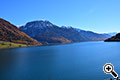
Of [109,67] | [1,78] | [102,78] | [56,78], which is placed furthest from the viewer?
[1,78]

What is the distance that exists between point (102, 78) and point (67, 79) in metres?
13.1

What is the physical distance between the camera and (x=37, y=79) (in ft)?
180

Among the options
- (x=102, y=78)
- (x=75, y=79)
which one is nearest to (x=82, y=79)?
(x=75, y=79)

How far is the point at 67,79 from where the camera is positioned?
51844 millimetres

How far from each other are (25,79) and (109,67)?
1916 inches

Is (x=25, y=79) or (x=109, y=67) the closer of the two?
(x=109, y=67)

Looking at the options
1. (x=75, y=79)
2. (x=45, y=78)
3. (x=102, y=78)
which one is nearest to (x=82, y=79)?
(x=75, y=79)

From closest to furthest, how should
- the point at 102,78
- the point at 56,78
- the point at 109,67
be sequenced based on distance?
the point at 109,67 < the point at 102,78 < the point at 56,78

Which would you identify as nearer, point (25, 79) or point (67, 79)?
point (67, 79)

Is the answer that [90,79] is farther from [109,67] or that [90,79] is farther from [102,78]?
[109,67]

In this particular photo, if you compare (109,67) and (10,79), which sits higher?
(109,67)

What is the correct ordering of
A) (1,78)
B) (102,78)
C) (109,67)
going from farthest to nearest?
1. (1,78)
2. (102,78)
3. (109,67)

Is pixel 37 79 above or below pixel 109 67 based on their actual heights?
below

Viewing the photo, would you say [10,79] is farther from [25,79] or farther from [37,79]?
[37,79]
